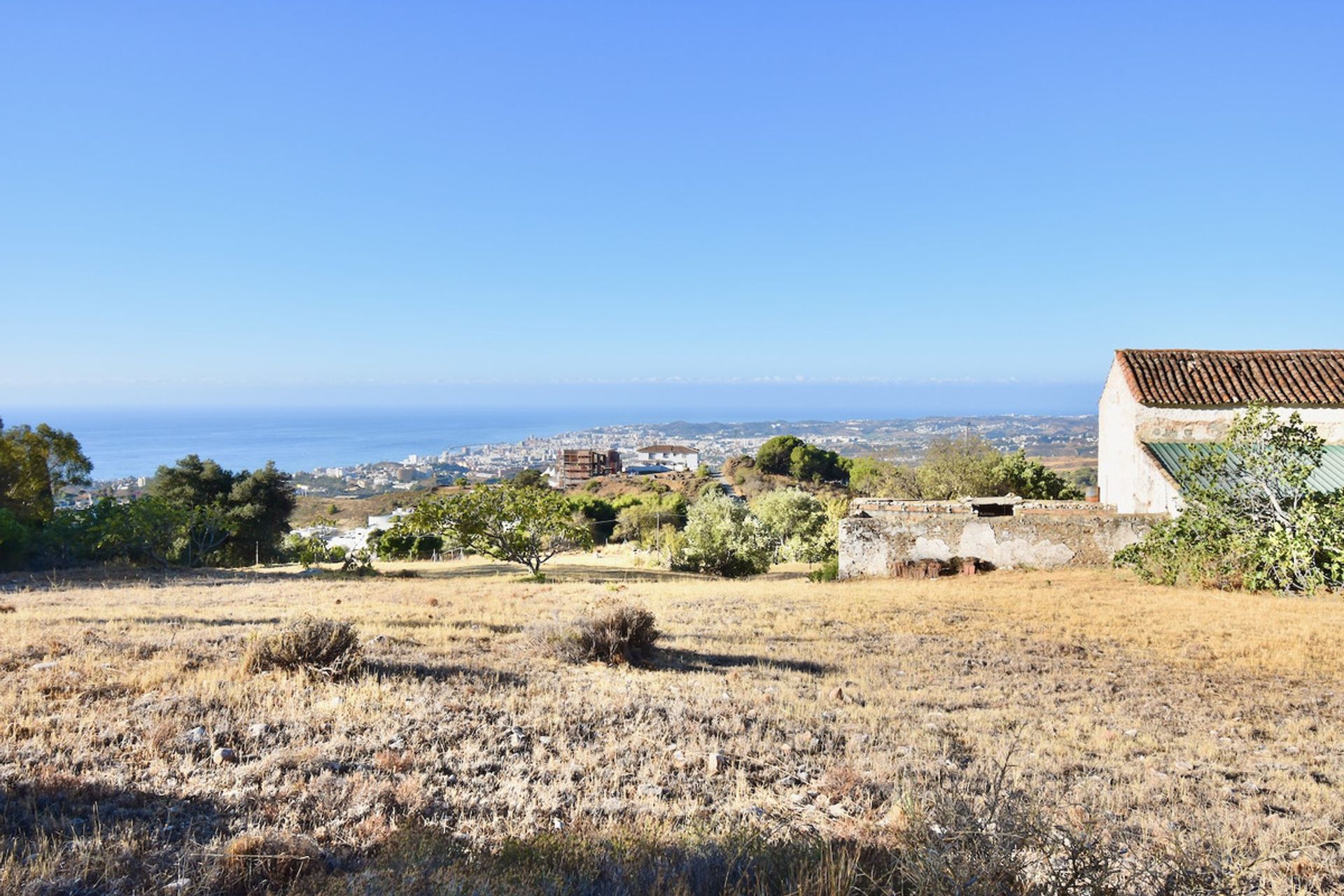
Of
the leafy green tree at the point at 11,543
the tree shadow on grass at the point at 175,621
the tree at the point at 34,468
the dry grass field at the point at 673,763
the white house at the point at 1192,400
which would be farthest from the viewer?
the tree at the point at 34,468

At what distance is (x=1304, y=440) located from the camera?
16.3 meters

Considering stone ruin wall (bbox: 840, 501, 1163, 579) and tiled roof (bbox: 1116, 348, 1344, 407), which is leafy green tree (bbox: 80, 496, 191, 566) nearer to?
stone ruin wall (bbox: 840, 501, 1163, 579)

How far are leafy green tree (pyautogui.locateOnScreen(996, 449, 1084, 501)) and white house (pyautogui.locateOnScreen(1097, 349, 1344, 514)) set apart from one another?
8.83m

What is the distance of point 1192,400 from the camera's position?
2120 centimetres

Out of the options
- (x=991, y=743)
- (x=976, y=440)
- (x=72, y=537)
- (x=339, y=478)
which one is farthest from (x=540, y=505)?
(x=339, y=478)

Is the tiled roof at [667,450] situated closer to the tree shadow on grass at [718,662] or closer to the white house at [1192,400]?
the white house at [1192,400]

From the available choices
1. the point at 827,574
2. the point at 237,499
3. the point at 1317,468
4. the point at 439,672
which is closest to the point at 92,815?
the point at 439,672

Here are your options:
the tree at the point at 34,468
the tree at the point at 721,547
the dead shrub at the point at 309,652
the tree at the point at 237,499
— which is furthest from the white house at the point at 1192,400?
the tree at the point at 34,468

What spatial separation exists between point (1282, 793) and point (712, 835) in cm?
445

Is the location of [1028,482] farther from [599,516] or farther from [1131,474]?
[599,516]

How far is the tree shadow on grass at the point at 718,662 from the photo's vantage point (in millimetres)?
8992

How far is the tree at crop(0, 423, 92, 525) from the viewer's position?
27.6 m

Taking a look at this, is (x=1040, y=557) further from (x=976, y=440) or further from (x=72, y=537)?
(x=72, y=537)

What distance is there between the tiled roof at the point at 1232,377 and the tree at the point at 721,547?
13937 mm
